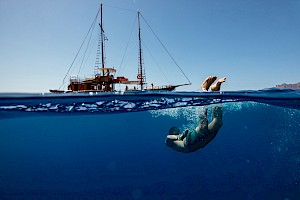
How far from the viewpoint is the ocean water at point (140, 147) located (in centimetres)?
A: 1262

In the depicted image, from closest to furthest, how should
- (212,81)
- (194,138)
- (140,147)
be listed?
(212,81) < (194,138) < (140,147)

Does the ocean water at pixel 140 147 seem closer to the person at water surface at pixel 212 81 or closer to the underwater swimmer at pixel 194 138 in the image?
the person at water surface at pixel 212 81

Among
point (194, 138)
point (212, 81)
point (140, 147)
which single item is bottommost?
point (140, 147)

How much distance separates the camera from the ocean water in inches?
497

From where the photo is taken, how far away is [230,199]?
22281mm

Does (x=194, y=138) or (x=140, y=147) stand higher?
(x=194, y=138)

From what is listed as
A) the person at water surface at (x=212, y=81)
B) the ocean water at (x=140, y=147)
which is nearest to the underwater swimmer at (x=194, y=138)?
the person at water surface at (x=212, y=81)

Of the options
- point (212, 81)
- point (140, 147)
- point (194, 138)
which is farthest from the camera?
point (140, 147)

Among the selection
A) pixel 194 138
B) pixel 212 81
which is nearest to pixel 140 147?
pixel 194 138

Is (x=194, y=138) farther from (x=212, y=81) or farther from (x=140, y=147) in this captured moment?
(x=140, y=147)

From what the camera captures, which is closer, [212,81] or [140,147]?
[212,81]

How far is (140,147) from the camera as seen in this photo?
37.5 metres

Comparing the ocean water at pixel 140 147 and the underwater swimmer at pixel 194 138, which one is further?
the ocean water at pixel 140 147

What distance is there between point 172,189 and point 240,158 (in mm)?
16443
